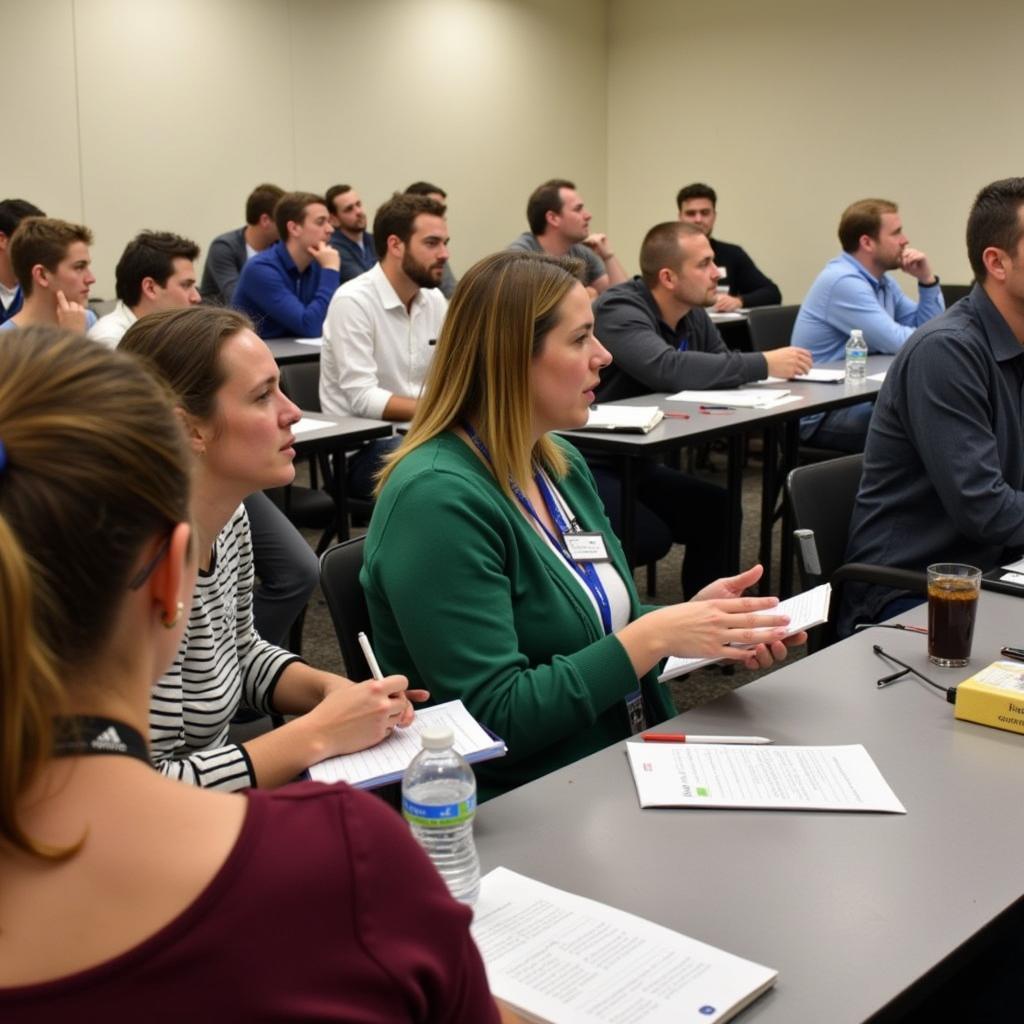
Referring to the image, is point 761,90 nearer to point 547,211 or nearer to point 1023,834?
point 547,211

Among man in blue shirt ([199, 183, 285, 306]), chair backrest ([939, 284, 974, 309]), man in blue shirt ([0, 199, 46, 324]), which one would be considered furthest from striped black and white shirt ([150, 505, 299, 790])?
chair backrest ([939, 284, 974, 309])

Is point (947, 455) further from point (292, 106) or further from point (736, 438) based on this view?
point (292, 106)

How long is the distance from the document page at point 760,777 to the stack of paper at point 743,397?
8.46ft

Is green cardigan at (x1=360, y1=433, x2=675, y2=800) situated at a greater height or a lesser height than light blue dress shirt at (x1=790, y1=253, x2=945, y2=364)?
lesser

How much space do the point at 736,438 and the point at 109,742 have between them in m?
3.43

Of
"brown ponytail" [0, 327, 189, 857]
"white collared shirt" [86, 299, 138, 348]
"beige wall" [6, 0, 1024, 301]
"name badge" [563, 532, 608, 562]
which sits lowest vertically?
"name badge" [563, 532, 608, 562]

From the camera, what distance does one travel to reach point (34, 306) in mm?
4387

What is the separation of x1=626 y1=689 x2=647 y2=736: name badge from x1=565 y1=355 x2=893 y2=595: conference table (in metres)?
1.58

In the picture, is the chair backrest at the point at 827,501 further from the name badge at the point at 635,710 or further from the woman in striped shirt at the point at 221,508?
the woman in striped shirt at the point at 221,508

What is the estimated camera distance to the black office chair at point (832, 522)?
2.43 meters

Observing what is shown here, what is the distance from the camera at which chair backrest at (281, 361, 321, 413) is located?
170 inches

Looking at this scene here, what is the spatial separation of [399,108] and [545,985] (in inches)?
306

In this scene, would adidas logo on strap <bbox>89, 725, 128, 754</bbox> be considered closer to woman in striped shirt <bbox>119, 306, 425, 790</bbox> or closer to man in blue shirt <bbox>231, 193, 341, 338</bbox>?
woman in striped shirt <bbox>119, 306, 425, 790</bbox>

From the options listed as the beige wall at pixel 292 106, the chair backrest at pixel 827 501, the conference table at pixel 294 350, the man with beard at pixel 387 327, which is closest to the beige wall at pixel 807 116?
the beige wall at pixel 292 106
